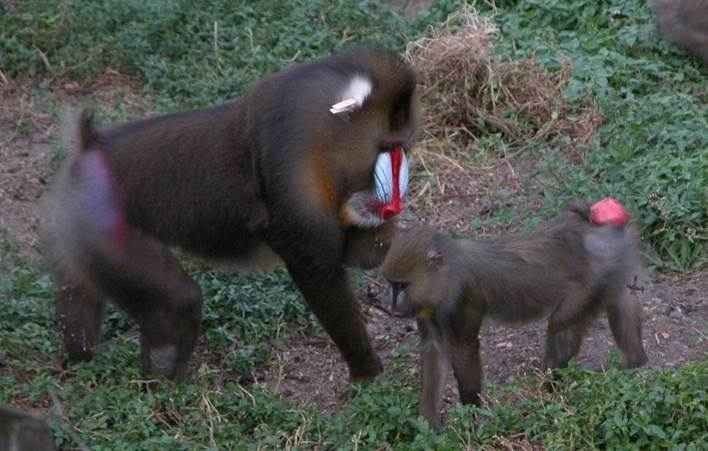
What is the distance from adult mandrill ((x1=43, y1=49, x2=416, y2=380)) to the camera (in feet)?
19.7

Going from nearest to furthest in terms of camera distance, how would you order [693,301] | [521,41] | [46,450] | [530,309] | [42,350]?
[46,450] < [530,309] < [42,350] < [693,301] < [521,41]

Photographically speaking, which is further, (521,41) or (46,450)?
(521,41)

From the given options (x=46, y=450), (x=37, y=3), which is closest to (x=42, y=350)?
(x=46, y=450)

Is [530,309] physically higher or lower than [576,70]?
higher

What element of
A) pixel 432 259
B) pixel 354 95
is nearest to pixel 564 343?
pixel 432 259

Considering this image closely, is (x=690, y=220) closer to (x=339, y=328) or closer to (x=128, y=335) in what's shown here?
(x=339, y=328)

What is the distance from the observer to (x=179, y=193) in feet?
20.3

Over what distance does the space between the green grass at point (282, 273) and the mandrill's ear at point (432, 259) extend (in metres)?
0.47

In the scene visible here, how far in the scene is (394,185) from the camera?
20.1ft

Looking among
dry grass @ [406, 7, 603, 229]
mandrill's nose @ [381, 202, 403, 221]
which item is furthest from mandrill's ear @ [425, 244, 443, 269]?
dry grass @ [406, 7, 603, 229]

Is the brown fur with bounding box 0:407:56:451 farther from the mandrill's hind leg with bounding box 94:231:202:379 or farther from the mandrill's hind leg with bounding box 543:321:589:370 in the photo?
the mandrill's hind leg with bounding box 543:321:589:370

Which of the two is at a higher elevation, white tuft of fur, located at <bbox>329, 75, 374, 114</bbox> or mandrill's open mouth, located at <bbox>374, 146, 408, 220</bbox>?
white tuft of fur, located at <bbox>329, 75, 374, 114</bbox>

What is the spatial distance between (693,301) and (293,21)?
304cm

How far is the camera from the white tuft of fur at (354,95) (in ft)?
19.5
